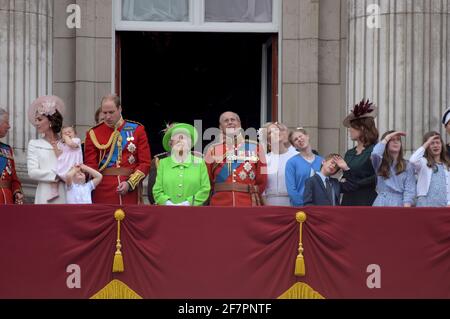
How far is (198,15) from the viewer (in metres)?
18.1

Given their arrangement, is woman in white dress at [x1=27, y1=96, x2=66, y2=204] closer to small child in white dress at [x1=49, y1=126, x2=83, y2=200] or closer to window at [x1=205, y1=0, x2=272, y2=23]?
small child in white dress at [x1=49, y1=126, x2=83, y2=200]

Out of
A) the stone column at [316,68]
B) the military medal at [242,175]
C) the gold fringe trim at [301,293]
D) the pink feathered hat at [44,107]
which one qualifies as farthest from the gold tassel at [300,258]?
the stone column at [316,68]

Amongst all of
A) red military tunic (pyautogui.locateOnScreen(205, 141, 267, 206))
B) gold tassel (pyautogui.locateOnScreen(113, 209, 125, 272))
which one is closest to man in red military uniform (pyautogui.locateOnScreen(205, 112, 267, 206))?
red military tunic (pyautogui.locateOnScreen(205, 141, 267, 206))

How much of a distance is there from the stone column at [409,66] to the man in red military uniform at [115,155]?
405cm

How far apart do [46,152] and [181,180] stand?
141 cm

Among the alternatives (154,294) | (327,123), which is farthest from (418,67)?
(154,294)

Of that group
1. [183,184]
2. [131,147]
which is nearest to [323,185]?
[183,184]

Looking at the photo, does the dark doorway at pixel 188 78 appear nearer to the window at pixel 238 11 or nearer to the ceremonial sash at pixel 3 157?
the window at pixel 238 11

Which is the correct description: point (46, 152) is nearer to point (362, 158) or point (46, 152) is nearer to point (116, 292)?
point (116, 292)

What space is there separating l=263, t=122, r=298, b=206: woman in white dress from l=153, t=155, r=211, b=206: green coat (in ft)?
2.48

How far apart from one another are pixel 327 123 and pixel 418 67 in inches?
58.3

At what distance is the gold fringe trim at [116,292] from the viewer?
43.2 feet

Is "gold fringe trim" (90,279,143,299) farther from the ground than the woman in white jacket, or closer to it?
closer to it

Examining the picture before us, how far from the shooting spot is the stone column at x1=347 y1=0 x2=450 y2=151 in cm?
1727
